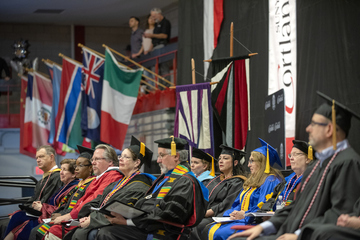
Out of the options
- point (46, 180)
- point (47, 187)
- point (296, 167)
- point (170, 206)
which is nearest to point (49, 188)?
point (47, 187)

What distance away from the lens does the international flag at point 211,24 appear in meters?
10.4

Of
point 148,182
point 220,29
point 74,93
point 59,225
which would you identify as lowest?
point 59,225

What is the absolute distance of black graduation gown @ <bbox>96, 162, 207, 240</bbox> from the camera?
5266 millimetres

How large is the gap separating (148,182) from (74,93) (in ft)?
24.9

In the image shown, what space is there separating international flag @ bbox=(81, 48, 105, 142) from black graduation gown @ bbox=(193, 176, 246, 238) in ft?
20.3

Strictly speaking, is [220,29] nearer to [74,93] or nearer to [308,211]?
[74,93]

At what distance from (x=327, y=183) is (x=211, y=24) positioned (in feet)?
24.1

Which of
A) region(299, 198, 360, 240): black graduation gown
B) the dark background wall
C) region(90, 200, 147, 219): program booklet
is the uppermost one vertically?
the dark background wall

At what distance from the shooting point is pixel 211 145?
29.2 feet

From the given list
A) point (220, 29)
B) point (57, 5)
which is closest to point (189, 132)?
point (220, 29)

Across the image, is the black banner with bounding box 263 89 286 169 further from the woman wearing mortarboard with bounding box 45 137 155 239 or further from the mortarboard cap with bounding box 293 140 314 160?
the woman wearing mortarboard with bounding box 45 137 155 239

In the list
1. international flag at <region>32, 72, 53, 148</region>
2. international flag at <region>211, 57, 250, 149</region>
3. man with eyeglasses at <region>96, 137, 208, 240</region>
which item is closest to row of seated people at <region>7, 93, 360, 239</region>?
man with eyeglasses at <region>96, 137, 208, 240</region>

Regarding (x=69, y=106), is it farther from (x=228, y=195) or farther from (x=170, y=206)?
(x=170, y=206)

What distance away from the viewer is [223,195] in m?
6.68
